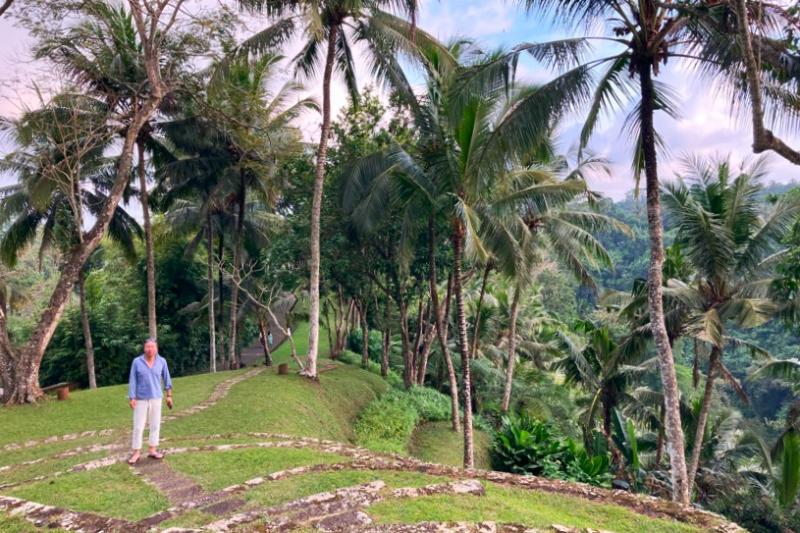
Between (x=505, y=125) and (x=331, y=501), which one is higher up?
(x=505, y=125)

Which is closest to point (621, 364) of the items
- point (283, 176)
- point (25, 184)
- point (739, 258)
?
point (739, 258)

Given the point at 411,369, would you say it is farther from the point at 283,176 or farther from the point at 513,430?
the point at 283,176

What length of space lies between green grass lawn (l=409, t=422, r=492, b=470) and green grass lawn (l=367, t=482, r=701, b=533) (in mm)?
7178

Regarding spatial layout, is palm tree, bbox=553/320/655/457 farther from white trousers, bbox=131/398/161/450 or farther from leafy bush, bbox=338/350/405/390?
white trousers, bbox=131/398/161/450

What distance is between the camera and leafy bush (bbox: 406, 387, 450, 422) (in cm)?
1802

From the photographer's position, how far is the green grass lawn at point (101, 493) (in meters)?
5.65

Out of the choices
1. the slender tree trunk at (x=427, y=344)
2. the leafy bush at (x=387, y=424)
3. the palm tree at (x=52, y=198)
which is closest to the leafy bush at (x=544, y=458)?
the leafy bush at (x=387, y=424)

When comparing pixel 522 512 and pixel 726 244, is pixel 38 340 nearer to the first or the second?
pixel 522 512

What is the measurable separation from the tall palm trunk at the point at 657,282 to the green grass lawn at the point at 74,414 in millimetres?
9478

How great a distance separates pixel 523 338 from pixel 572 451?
14.2m

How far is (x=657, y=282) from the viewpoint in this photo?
8.31 m

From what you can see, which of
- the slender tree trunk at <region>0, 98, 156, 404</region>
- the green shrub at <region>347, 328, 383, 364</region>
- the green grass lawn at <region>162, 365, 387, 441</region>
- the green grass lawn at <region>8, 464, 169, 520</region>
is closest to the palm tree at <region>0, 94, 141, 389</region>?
the slender tree trunk at <region>0, 98, 156, 404</region>

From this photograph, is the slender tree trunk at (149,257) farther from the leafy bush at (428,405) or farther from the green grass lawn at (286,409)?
the leafy bush at (428,405)

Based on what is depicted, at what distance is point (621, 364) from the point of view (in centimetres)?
1569
